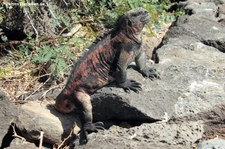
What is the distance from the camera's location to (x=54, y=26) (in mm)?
6828

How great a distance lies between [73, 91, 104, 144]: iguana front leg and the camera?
14.0 feet

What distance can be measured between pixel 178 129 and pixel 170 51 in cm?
124

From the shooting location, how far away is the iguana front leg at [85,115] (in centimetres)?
427

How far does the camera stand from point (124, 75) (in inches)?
172

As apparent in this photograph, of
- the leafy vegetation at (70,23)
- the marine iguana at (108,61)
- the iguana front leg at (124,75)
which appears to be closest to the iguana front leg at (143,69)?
the marine iguana at (108,61)

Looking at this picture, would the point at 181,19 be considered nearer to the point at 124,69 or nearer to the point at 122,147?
the point at 124,69

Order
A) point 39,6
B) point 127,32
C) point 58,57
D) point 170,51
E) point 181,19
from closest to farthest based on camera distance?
point 127,32, point 170,51, point 58,57, point 181,19, point 39,6

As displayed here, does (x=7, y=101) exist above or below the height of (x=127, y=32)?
below

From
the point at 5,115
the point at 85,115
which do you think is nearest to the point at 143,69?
the point at 85,115

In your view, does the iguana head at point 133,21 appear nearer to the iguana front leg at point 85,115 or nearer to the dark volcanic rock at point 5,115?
the iguana front leg at point 85,115

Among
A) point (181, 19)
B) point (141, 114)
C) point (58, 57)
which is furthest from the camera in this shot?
point (181, 19)

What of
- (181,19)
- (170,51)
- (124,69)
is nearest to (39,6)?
(181,19)

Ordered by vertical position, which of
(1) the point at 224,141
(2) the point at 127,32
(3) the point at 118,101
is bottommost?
(1) the point at 224,141

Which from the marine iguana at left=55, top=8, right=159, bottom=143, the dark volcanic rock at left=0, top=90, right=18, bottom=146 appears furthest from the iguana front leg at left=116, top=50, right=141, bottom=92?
the dark volcanic rock at left=0, top=90, right=18, bottom=146
